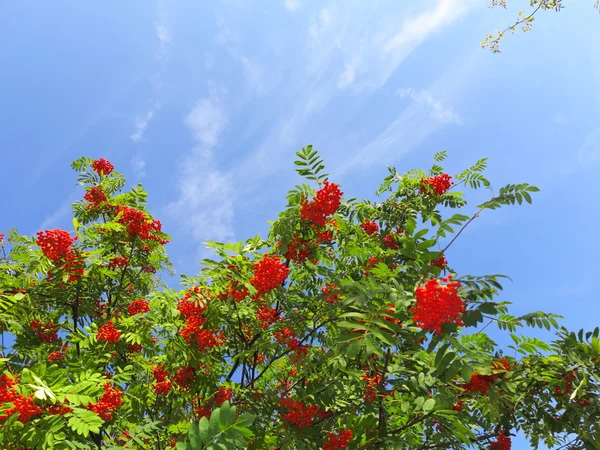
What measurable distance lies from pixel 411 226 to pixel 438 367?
1229 millimetres

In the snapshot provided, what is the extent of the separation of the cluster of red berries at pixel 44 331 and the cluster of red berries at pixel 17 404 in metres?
3.76

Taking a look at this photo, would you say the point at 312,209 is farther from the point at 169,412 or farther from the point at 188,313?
the point at 169,412

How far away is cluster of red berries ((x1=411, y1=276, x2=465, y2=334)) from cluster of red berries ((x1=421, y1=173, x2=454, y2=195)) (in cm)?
452

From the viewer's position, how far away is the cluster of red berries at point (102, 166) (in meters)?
8.74

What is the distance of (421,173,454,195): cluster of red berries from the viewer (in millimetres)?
7418

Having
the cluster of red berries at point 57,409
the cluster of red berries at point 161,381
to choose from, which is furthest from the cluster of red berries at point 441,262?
the cluster of red berries at point 57,409

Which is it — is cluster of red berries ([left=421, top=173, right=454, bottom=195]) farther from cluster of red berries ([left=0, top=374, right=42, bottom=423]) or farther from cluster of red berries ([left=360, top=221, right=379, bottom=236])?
cluster of red berries ([left=0, top=374, right=42, bottom=423])

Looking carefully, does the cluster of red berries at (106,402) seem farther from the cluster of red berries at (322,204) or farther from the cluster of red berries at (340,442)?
the cluster of red berries at (322,204)

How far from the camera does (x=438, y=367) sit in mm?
3352

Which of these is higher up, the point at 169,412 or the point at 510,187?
the point at 510,187

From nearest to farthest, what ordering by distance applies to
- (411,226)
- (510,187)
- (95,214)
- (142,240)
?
(411,226)
(510,187)
(142,240)
(95,214)

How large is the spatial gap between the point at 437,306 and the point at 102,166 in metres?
8.01

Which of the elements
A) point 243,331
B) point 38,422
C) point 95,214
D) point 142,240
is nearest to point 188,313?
point 243,331

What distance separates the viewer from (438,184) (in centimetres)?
742
